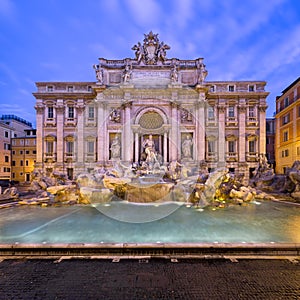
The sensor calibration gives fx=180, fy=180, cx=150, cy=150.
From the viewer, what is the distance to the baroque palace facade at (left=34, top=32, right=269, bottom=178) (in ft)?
69.5

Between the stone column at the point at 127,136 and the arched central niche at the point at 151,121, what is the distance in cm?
170

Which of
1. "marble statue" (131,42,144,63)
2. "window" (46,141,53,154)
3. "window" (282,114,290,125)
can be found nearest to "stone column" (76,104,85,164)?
"window" (46,141,53,154)

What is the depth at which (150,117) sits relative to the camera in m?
22.1

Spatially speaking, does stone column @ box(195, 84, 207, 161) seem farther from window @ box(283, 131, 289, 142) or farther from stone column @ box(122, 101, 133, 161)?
window @ box(283, 131, 289, 142)

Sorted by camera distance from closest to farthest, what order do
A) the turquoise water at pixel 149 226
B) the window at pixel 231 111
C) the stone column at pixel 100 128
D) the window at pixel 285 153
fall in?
the turquoise water at pixel 149 226 < the stone column at pixel 100 128 < the window at pixel 231 111 < the window at pixel 285 153

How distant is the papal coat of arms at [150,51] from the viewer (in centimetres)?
2188

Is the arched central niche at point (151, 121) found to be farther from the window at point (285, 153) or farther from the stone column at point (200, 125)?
the window at point (285, 153)

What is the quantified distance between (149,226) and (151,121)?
652 inches

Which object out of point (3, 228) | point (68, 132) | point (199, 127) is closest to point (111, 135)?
point (68, 132)

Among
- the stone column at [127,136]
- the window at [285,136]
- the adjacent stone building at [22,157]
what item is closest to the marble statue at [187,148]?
the stone column at [127,136]

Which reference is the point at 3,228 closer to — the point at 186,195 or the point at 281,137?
the point at 186,195

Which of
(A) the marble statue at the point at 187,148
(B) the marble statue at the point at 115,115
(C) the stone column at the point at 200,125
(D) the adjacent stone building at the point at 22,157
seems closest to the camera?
(A) the marble statue at the point at 187,148

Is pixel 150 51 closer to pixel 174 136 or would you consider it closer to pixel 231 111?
pixel 174 136

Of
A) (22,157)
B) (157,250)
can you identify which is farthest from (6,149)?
(157,250)
